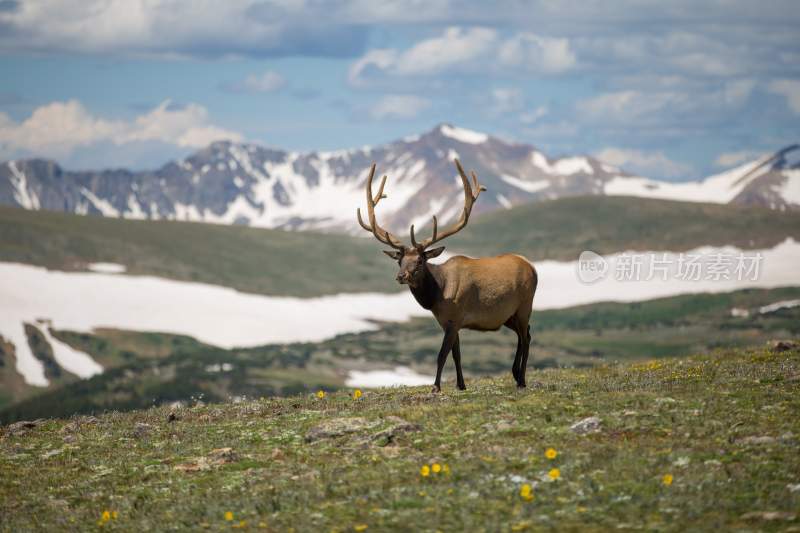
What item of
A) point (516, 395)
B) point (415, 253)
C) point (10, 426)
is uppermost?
point (415, 253)

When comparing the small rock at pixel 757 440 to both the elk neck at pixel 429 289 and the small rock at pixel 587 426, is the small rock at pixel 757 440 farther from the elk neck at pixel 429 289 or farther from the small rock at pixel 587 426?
the elk neck at pixel 429 289

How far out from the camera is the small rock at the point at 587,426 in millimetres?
19788

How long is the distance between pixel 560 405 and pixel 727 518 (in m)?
7.33

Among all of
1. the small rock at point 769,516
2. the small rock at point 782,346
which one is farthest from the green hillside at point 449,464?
the small rock at point 782,346

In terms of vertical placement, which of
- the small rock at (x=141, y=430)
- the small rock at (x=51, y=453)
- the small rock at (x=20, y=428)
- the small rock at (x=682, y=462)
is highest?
the small rock at (x=682, y=462)

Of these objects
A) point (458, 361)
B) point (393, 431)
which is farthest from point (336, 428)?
point (458, 361)

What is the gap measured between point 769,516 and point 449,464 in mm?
5502

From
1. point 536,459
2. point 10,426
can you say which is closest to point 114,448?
point 10,426

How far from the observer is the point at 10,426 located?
27719 millimetres

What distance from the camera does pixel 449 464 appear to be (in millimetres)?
18422

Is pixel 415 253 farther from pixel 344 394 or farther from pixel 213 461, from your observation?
pixel 213 461

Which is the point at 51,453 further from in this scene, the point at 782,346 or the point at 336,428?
the point at 782,346

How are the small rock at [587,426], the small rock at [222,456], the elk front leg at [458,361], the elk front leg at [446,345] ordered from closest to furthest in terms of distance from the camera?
the small rock at [587,426], the small rock at [222,456], the elk front leg at [446,345], the elk front leg at [458,361]

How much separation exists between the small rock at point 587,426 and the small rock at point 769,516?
4.86 metres
